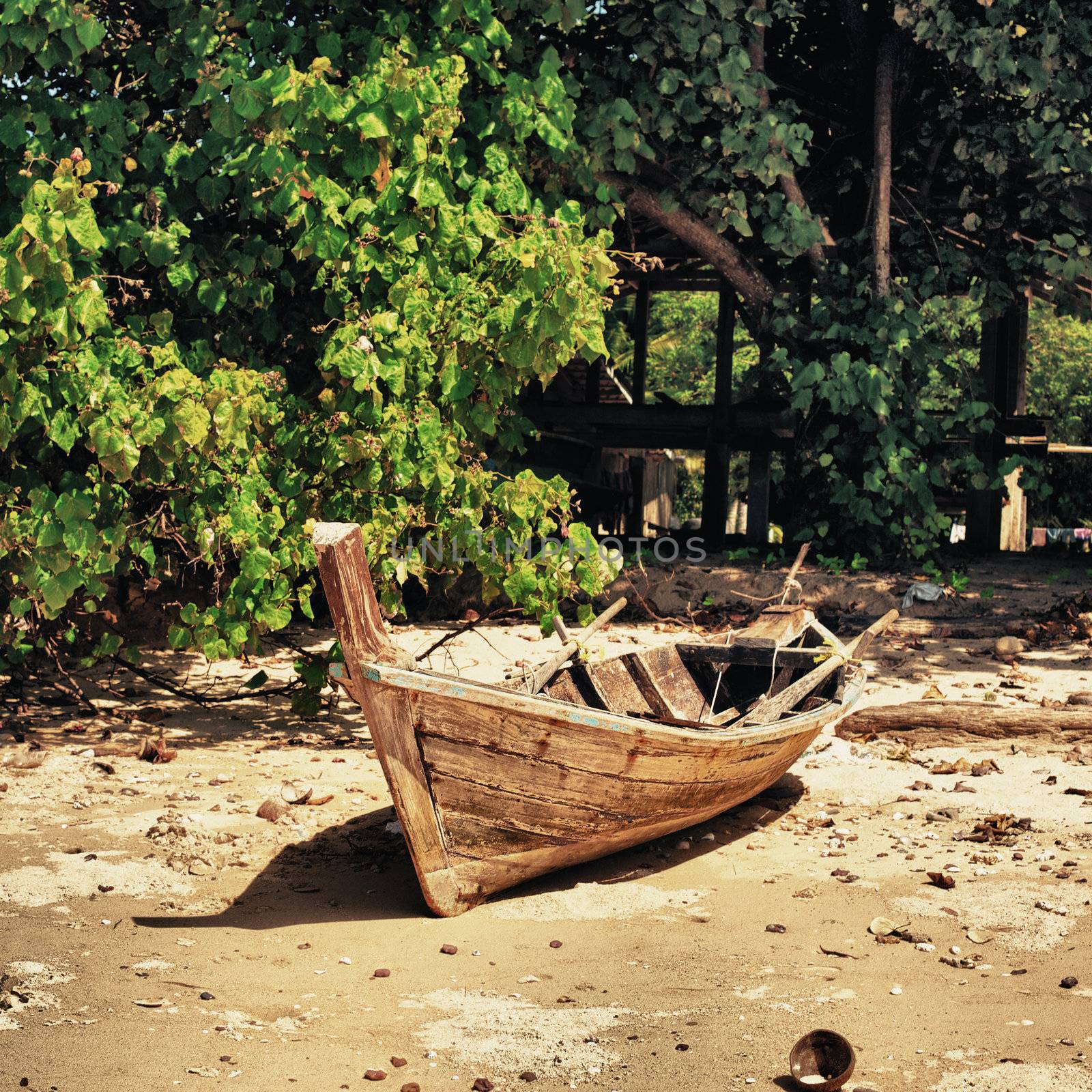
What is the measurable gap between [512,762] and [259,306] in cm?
408

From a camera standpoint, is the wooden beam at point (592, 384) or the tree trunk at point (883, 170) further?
the wooden beam at point (592, 384)

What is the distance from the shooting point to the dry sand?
13.1ft

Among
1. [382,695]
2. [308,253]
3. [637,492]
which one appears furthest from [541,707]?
[637,492]

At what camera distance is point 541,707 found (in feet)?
16.2

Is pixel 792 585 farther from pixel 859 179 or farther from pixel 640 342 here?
pixel 640 342

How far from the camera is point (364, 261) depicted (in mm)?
6930

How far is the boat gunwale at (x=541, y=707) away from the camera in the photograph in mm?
4730

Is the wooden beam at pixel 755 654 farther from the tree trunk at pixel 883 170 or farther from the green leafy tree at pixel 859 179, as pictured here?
the tree trunk at pixel 883 170

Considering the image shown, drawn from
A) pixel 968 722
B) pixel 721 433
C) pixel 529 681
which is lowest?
pixel 968 722

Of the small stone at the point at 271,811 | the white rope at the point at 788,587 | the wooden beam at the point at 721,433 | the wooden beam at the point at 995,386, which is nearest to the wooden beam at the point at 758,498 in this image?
the wooden beam at the point at 721,433

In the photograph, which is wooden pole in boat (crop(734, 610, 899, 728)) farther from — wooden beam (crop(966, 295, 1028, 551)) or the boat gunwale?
wooden beam (crop(966, 295, 1028, 551))

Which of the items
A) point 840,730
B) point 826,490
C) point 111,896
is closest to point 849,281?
point 826,490

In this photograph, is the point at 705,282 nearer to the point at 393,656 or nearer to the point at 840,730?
the point at 840,730

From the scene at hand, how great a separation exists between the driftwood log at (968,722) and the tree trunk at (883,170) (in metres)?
4.71
